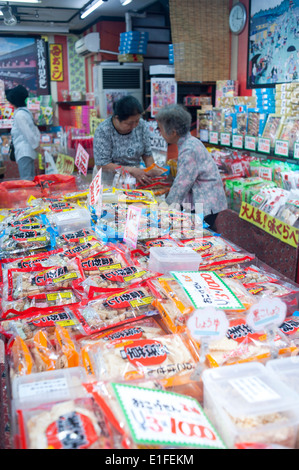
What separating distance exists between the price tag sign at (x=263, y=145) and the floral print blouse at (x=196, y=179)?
87 cm

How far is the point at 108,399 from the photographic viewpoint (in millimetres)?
991

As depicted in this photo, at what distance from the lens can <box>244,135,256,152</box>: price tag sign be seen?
13.2 ft

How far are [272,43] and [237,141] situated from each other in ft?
4.31

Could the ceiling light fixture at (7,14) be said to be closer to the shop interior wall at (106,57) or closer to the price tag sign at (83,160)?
the shop interior wall at (106,57)

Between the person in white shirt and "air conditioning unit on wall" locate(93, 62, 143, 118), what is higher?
"air conditioning unit on wall" locate(93, 62, 143, 118)

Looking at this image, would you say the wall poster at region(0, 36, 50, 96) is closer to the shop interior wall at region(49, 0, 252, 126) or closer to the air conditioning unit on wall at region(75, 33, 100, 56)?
the shop interior wall at region(49, 0, 252, 126)

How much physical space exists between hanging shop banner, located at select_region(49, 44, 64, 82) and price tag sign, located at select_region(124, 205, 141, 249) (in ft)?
29.3

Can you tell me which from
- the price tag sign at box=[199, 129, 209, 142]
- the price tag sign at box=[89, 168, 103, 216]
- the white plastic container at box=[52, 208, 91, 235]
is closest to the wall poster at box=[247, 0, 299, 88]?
the price tag sign at box=[199, 129, 209, 142]

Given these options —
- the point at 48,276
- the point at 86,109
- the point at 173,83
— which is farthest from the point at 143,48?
the point at 48,276

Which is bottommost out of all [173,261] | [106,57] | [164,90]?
[173,261]

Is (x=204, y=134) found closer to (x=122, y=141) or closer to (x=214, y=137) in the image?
(x=214, y=137)

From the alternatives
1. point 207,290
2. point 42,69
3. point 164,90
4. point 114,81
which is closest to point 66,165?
point 164,90

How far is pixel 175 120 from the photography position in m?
3.09

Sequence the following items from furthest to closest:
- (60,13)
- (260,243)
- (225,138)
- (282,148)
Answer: (60,13) < (225,138) < (282,148) < (260,243)
